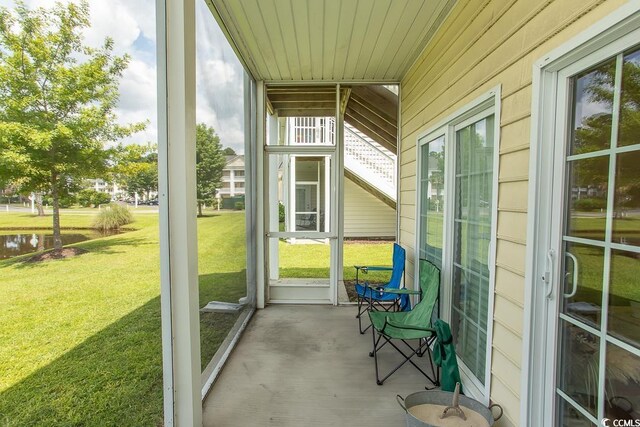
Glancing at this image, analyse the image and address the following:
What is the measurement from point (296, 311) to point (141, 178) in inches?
119

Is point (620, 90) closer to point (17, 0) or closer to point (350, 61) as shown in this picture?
point (17, 0)

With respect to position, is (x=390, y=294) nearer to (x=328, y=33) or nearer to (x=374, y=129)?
(x=374, y=129)

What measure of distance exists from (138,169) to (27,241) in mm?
631

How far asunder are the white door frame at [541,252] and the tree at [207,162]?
1.93 m

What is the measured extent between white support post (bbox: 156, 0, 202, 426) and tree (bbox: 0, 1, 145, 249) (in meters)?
0.46

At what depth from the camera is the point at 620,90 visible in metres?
1.16

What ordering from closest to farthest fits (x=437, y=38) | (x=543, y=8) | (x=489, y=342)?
(x=543, y=8)
(x=489, y=342)
(x=437, y=38)

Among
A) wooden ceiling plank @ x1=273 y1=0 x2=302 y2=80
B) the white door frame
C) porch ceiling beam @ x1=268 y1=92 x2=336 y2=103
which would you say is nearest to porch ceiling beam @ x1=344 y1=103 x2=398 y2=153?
porch ceiling beam @ x1=268 y1=92 x2=336 y2=103

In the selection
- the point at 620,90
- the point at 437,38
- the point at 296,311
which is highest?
the point at 437,38

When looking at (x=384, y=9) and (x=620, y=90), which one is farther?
(x=384, y=9)

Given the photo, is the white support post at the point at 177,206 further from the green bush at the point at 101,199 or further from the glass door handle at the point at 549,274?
the glass door handle at the point at 549,274

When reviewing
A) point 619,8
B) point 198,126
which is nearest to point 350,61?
point 198,126

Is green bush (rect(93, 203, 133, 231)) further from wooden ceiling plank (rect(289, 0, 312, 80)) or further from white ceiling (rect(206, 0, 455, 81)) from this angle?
wooden ceiling plank (rect(289, 0, 312, 80))

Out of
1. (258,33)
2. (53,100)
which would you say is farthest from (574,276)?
(258,33)
